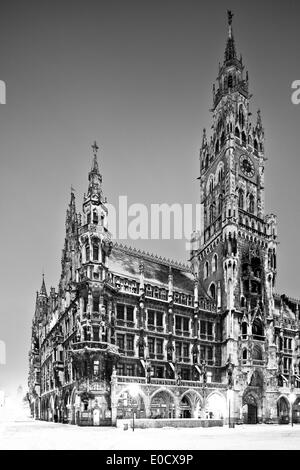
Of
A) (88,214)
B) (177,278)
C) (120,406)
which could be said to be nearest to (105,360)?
(120,406)

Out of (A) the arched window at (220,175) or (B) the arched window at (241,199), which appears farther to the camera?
(A) the arched window at (220,175)

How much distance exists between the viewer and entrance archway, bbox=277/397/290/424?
74.2m

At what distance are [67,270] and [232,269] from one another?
1015 inches

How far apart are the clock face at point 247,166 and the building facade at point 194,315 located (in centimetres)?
19

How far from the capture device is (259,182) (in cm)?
8306

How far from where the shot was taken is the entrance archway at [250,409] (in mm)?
69812

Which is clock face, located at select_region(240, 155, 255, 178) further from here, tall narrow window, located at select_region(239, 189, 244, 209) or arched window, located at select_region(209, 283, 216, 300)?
arched window, located at select_region(209, 283, 216, 300)

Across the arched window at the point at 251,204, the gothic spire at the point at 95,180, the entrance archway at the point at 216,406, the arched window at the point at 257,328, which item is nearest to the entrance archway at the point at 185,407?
the entrance archway at the point at 216,406

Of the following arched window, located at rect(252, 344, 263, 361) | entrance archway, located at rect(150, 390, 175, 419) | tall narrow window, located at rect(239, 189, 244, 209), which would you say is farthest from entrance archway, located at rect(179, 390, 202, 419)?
tall narrow window, located at rect(239, 189, 244, 209)

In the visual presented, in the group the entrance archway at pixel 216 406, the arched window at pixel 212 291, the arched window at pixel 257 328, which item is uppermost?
the arched window at pixel 212 291

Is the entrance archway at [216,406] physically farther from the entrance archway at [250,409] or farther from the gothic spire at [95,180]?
the gothic spire at [95,180]

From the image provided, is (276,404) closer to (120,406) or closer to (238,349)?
(238,349)
